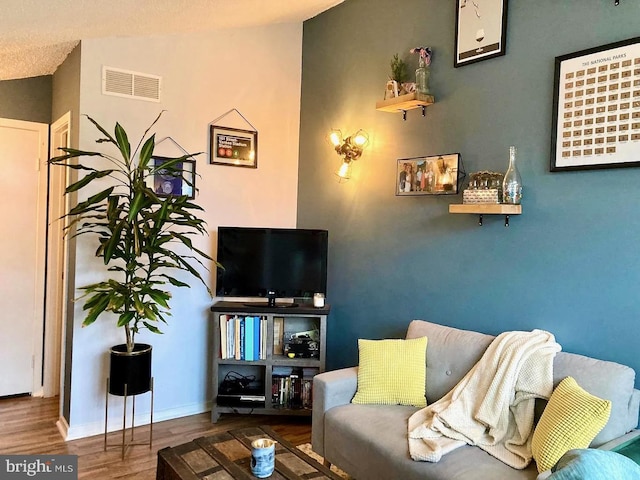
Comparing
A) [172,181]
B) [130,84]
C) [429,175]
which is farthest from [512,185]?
[130,84]

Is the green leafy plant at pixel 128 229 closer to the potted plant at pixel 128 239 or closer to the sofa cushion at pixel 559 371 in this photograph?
the potted plant at pixel 128 239

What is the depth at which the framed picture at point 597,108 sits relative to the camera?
6.87 ft

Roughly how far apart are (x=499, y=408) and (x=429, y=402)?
0.52 meters

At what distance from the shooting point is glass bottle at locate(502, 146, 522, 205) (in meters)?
2.44

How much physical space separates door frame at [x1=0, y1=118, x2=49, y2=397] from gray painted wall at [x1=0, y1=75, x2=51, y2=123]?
0.29 feet

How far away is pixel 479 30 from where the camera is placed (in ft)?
8.82

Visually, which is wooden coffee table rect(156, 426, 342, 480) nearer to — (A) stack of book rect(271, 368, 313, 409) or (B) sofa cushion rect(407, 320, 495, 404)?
(B) sofa cushion rect(407, 320, 495, 404)

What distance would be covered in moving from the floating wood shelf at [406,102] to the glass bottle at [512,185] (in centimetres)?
67

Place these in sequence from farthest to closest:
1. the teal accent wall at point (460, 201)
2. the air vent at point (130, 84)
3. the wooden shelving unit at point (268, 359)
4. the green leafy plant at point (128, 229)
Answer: the wooden shelving unit at point (268, 359) < the air vent at point (130, 84) < the green leafy plant at point (128, 229) < the teal accent wall at point (460, 201)

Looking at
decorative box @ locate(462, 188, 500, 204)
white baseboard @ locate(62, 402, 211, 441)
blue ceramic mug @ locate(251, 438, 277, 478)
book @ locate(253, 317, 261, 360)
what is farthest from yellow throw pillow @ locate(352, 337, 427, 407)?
white baseboard @ locate(62, 402, 211, 441)

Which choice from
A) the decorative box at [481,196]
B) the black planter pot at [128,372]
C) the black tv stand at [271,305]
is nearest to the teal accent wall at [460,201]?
the decorative box at [481,196]

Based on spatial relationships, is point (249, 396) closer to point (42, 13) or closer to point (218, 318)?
point (218, 318)

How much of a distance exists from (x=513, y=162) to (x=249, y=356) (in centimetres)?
213

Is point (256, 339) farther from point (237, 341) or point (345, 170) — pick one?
point (345, 170)
